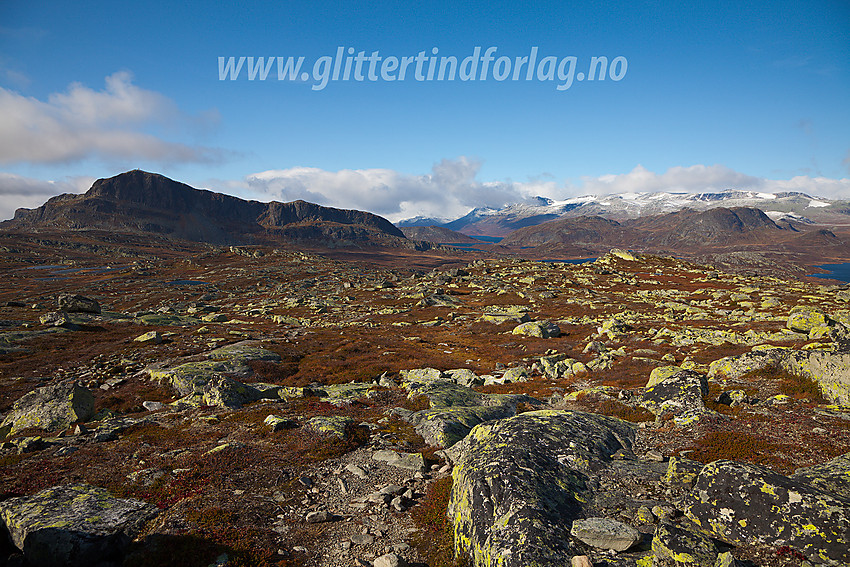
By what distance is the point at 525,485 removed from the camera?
9.50 metres

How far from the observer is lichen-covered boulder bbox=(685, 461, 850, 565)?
7.17 m

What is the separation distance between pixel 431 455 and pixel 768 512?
10.9 meters

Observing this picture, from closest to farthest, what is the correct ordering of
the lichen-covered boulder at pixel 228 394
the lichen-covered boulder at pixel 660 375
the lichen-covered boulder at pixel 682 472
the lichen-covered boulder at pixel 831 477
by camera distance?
the lichen-covered boulder at pixel 831 477 < the lichen-covered boulder at pixel 682 472 < the lichen-covered boulder at pixel 660 375 < the lichen-covered boulder at pixel 228 394

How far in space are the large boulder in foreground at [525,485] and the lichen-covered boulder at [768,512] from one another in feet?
9.28

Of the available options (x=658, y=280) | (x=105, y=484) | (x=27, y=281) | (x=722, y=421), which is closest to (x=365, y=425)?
(x=105, y=484)

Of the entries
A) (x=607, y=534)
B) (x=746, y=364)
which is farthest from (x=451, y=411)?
(x=746, y=364)

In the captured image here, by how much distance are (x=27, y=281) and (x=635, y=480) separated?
211 m

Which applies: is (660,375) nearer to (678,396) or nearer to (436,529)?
(678,396)

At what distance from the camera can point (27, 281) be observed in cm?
14488

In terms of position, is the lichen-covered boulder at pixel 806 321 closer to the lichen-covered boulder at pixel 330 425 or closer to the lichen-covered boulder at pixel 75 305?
the lichen-covered boulder at pixel 330 425

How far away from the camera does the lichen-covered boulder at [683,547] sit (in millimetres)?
7227

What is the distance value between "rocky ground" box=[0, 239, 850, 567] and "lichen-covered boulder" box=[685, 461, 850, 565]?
1.4 inches

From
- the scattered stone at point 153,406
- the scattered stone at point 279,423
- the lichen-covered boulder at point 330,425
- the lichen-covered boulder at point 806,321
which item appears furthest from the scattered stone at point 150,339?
the lichen-covered boulder at point 806,321

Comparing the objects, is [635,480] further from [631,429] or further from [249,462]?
[249,462]
